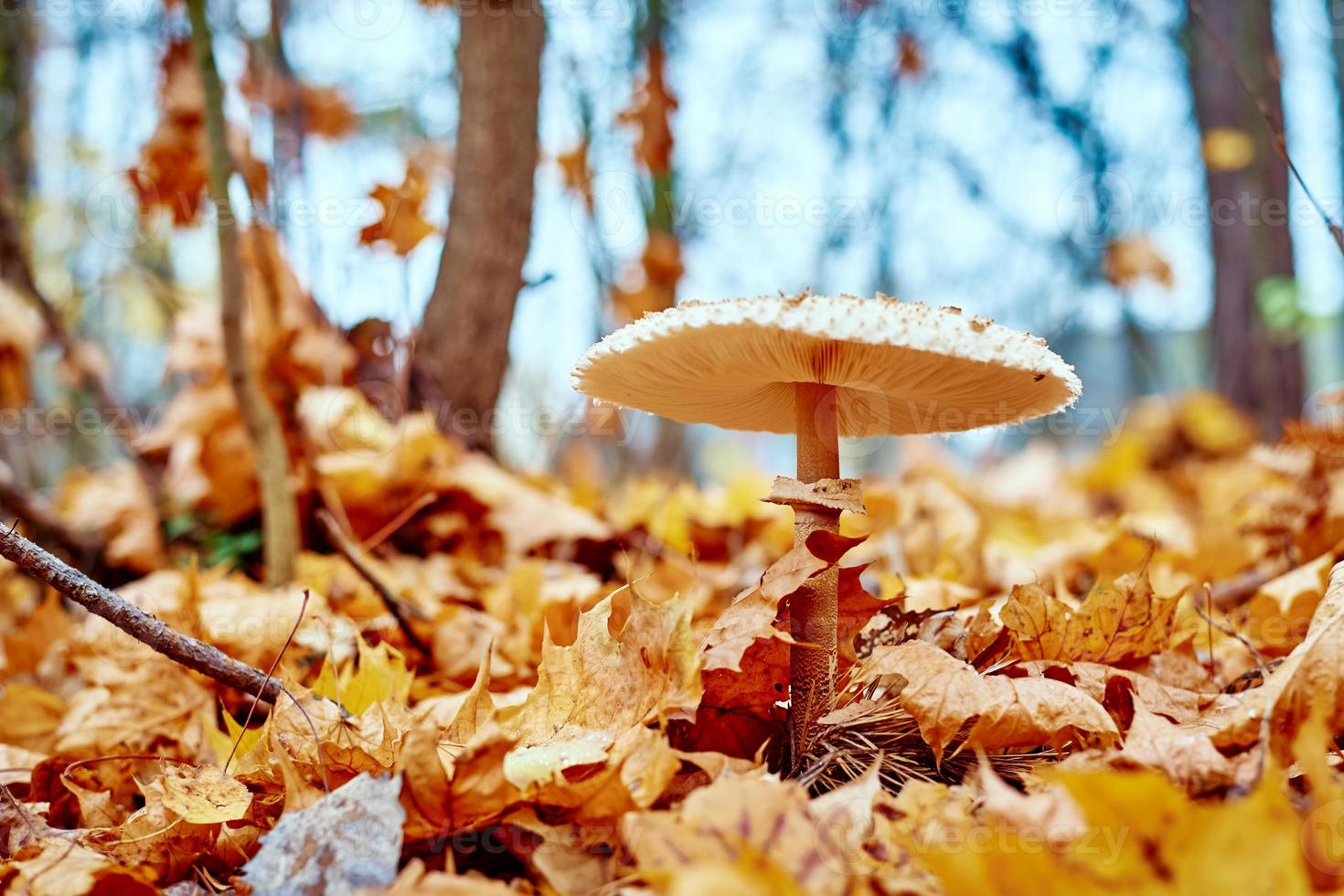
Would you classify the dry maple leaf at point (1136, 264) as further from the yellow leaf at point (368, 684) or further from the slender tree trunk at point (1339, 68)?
the yellow leaf at point (368, 684)

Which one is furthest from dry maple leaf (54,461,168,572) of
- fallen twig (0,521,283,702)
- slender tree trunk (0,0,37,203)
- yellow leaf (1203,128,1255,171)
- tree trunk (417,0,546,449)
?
yellow leaf (1203,128,1255,171)

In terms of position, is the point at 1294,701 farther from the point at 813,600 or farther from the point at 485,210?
the point at 485,210

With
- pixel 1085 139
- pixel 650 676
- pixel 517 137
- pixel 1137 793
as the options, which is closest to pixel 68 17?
pixel 517 137

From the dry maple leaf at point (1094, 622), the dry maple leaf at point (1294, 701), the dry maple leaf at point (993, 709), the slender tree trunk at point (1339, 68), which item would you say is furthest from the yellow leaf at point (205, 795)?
the slender tree trunk at point (1339, 68)

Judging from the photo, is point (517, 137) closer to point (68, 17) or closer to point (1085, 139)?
point (1085, 139)

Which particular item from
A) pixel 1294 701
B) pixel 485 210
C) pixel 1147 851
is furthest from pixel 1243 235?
pixel 1147 851

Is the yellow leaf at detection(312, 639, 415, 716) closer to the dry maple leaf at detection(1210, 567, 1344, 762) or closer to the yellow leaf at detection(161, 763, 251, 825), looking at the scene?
the yellow leaf at detection(161, 763, 251, 825)
